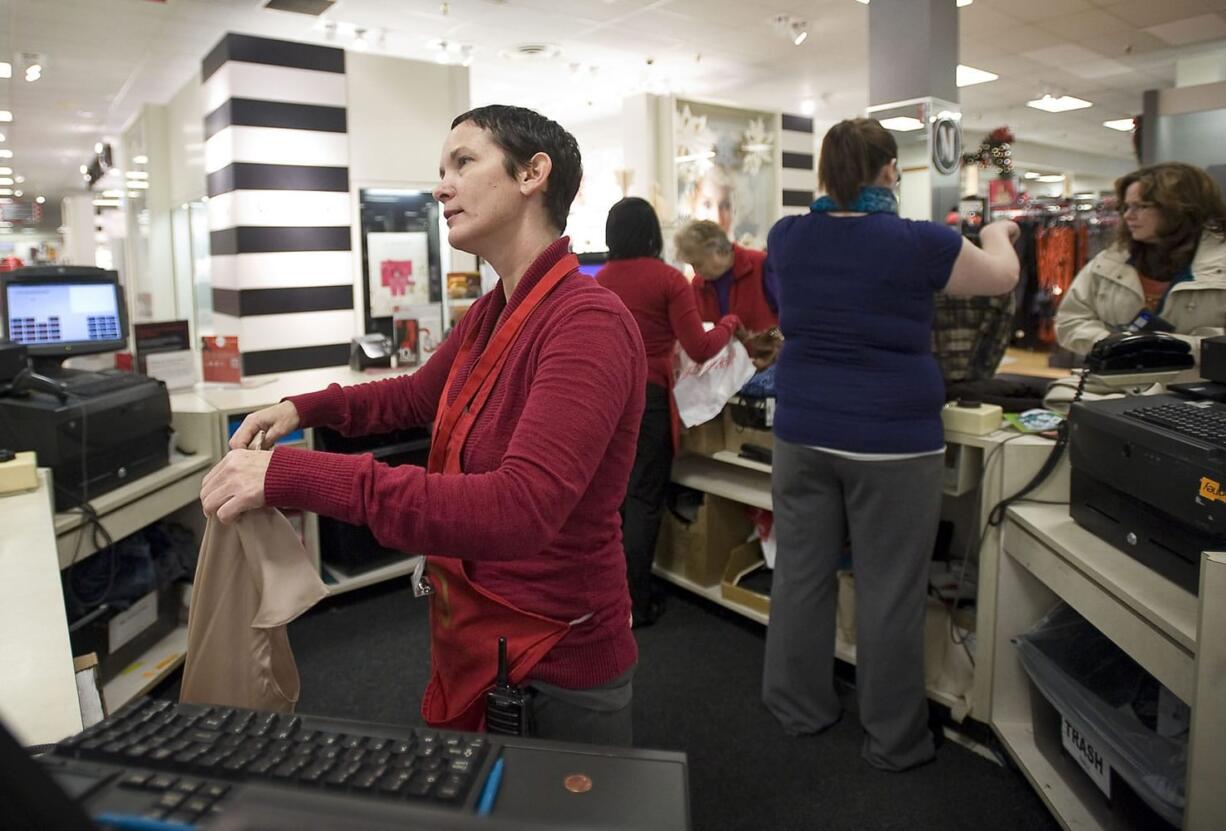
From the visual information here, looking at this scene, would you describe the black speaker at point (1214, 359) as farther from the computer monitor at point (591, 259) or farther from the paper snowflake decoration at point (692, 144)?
the paper snowflake decoration at point (692, 144)

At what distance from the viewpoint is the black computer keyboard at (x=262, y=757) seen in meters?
0.68

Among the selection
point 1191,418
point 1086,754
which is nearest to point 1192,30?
point 1191,418

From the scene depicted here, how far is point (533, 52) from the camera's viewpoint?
741 centimetres

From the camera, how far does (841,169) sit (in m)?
2.24

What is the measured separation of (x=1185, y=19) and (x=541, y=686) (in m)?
8.38

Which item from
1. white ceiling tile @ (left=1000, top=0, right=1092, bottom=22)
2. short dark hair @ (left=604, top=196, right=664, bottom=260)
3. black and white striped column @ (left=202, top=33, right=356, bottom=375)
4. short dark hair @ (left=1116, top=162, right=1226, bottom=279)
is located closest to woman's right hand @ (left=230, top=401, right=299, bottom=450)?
short dark hair @ (left=604, top=196, right=664, bottom=260)

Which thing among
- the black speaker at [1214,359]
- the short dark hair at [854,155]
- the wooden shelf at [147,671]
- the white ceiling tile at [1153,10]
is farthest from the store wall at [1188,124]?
the wooden shelf at [147,671]

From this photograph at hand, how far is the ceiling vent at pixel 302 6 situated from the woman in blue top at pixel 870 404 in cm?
453

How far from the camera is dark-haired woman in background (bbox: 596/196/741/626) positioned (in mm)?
3154

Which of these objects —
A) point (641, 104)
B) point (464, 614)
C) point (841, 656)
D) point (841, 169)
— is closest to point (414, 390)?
point (464, 614)

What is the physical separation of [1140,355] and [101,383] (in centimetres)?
290

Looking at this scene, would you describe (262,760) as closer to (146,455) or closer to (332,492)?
(332,492)

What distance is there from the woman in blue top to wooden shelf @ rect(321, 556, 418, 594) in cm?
184

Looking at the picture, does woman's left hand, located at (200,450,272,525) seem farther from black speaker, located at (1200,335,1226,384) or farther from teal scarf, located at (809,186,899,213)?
black speaker, located at (1200,335,1226,384)
